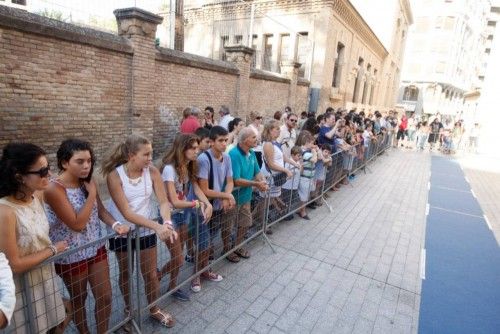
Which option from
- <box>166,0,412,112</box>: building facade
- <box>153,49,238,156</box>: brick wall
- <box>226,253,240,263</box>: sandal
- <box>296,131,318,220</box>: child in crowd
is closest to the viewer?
<box>226,253,240,263</box>: sandal

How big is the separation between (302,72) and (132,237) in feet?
54.2

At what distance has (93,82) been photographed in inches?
260

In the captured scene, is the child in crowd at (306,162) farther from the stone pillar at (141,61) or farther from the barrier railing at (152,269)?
the stone pillar at (141,61)

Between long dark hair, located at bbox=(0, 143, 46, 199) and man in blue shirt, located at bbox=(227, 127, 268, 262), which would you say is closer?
long dark hair, located at bbox=(0, 143, 46, 199)

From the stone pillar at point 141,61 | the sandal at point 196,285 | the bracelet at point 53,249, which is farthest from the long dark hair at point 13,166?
the stone pillar at point 141,61

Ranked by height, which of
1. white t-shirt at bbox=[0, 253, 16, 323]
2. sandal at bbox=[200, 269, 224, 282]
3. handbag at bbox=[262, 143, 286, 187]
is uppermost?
white t-shirt at bbox=[0, 253, 16, 323]

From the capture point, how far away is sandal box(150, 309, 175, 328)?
10.4 feet

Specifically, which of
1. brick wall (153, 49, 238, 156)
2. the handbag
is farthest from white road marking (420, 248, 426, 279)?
brick wall (153, 49, 238, 156)

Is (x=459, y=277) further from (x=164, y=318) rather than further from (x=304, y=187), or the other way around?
(x=164, y=318)

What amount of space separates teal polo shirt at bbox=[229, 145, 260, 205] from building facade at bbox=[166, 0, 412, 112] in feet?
35.0

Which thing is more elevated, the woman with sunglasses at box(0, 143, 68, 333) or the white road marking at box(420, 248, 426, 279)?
the woman with sunglasses at box(0, 143, 68, 333)

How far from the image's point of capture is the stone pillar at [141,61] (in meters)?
7.10

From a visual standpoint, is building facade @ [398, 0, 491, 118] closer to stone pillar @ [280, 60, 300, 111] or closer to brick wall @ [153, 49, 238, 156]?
stone pillar @ [280, 60, 300, 111]

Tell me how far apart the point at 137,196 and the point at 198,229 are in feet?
3.06
